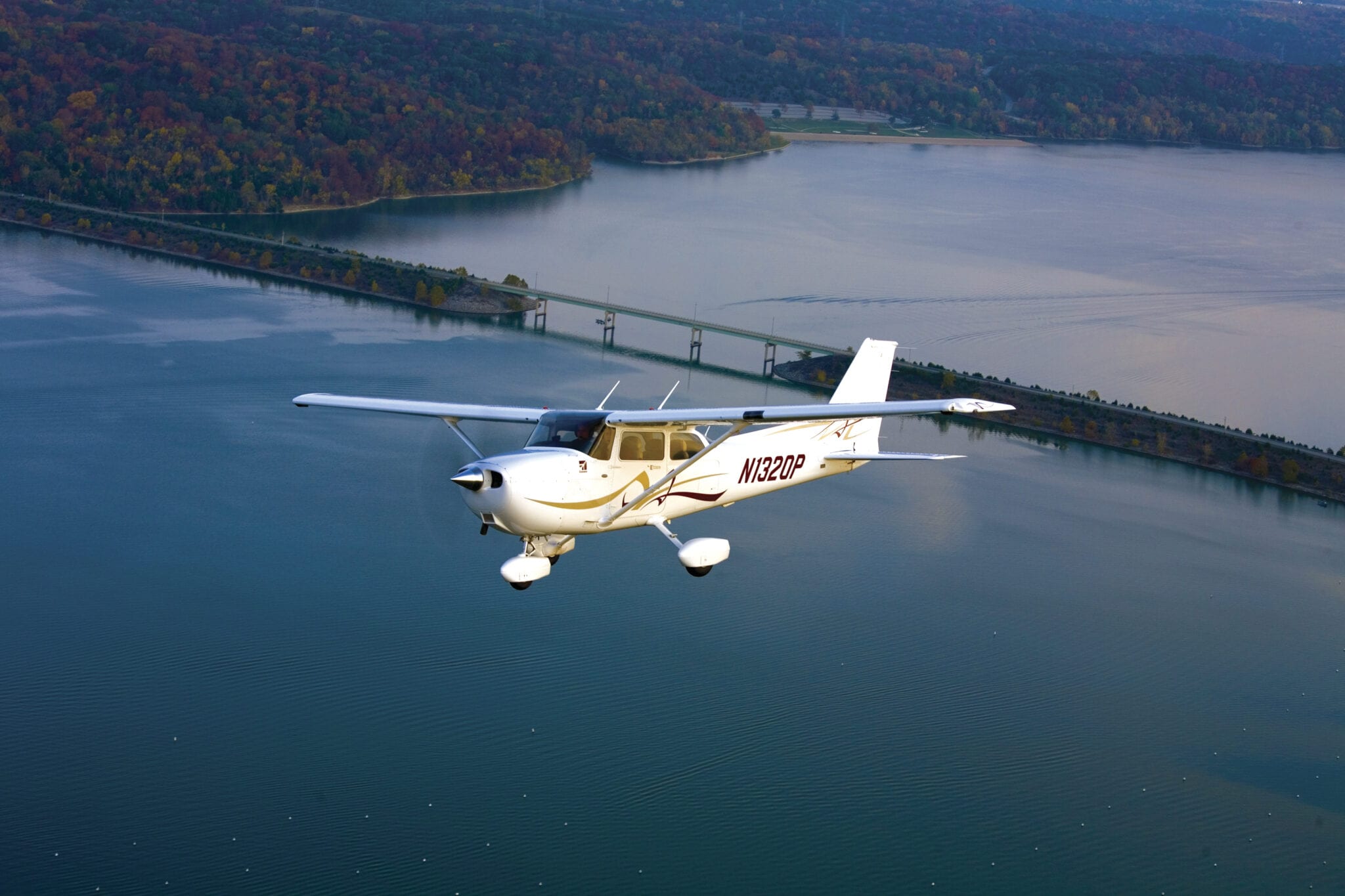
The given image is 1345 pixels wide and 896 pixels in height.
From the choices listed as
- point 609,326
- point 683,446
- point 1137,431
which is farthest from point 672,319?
point 683,446

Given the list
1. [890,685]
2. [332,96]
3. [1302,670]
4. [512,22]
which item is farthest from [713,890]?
[512,22]

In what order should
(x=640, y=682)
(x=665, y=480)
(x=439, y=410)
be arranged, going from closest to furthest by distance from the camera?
(x=665, y=480) → (x=439, y=410) → (x=640, y=682)

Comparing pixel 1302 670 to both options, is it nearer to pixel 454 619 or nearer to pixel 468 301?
pixel 454 619

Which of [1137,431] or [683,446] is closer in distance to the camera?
[683,446]

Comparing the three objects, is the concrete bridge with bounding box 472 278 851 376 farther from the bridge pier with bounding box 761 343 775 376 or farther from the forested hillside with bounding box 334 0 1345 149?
the forested hillside with bounding box 334 0 1345 149

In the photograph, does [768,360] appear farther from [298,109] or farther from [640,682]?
[298,109]

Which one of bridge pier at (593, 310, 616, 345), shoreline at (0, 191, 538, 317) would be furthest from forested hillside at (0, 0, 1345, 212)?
bridge pier at (593, 310, 616, 345)
